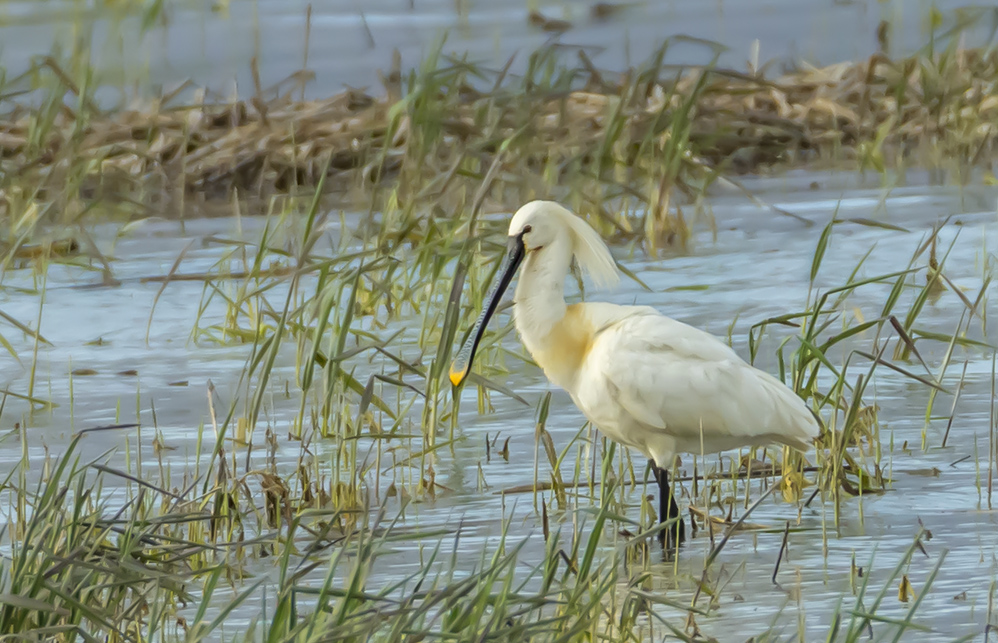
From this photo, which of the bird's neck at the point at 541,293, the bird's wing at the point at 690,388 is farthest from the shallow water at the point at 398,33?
the bird's wing at the point at 690,388

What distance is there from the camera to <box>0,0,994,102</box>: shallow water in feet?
46.9

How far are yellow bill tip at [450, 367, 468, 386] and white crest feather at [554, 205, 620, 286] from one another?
0.54 meters

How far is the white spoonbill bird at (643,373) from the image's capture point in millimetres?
5238

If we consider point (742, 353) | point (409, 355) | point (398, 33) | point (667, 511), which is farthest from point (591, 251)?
point (398, 33)

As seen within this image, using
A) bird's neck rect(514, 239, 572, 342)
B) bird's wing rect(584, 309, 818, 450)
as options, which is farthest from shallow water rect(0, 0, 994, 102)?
bird's wing rect(584, 309, 818, 450)

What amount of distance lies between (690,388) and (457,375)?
1.02 metres

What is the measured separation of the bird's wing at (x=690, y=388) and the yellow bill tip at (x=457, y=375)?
0.65m

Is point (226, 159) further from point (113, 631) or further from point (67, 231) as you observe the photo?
point (113, 631)

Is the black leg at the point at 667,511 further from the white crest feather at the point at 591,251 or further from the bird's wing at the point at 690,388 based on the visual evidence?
the white crest feather at the point at 591,251

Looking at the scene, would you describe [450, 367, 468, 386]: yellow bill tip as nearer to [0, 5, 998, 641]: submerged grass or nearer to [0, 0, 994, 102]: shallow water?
[0, 5, 998, 641]: submerged grass

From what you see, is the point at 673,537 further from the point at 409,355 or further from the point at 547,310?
the point at 409,355

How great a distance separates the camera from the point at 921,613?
4.19 m

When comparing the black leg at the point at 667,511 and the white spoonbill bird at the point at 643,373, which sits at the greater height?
the white spoonbill bird at the point at 643,373

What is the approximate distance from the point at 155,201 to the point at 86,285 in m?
2.18
